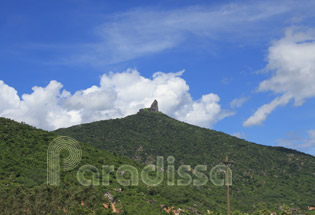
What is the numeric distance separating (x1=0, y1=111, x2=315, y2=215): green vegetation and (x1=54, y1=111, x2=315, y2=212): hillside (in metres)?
0.28

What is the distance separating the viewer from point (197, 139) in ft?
462

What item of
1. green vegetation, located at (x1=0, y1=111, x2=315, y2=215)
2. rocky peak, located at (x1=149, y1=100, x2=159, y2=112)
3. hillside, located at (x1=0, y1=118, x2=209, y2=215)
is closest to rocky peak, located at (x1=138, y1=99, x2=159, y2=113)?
rocky peak, located at (x1=149, y1=100, x2=159, y2=112)

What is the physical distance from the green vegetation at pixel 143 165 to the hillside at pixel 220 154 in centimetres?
28

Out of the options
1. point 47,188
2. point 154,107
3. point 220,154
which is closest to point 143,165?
point 220,154

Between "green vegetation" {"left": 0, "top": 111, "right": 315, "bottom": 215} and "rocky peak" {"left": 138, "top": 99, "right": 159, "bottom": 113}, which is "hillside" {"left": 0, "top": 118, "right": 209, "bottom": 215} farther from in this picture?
"rocky peak" {"left": 138, "top": 99, "right": 159, "bottom": 113}

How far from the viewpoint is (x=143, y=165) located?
10025 cm

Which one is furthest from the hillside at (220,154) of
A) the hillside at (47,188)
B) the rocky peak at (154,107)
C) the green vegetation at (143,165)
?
the hillside at (47,188)

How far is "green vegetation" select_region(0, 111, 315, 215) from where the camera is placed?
2247 inches

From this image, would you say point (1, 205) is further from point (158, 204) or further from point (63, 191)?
point (158, 204)

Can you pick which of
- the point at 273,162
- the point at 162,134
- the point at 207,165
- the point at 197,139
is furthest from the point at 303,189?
the point at 162,134

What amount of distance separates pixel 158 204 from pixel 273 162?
7013 centimetres

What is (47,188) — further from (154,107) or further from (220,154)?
(154,107)

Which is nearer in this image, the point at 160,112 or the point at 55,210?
the point at 55,210

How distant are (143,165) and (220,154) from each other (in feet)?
124
